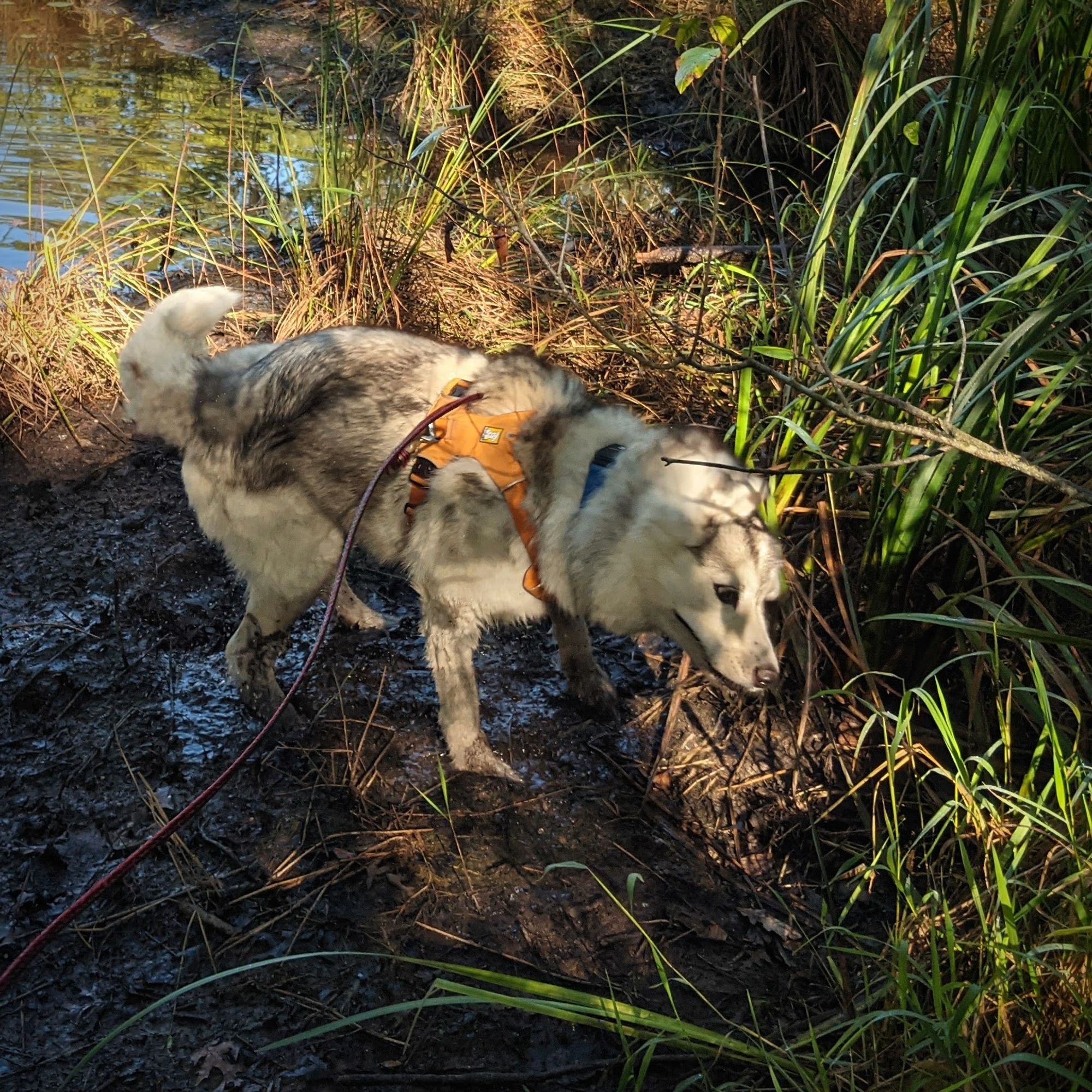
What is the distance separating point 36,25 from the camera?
10.6 metres

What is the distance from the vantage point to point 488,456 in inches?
125

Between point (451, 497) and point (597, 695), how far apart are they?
94 centimetres

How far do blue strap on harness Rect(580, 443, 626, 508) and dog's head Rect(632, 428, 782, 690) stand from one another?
14 cm

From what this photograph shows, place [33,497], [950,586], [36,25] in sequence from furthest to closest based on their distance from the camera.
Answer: [36,25] < [33,497] < [950,586]

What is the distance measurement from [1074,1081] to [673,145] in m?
7.89

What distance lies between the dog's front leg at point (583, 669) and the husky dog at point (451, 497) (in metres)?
0.29

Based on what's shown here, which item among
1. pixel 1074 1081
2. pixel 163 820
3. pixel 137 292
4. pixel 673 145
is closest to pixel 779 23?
pixel 673 145

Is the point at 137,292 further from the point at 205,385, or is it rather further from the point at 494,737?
the point at 494,737

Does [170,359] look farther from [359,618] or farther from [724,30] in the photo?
[724,30]

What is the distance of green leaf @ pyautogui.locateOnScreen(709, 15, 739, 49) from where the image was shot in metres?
2.87

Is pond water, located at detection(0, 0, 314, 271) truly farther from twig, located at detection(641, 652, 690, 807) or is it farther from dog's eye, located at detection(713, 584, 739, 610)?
dog's eye, located at detection(713, 584, 739, 610)

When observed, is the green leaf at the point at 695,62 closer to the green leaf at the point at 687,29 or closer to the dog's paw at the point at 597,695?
the green leaf at the point at 687,29

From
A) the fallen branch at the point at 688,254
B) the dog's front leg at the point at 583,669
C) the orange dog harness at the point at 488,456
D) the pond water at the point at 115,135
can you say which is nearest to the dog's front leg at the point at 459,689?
the orange dog harness at the point at 488,456

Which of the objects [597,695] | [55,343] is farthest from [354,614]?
[55,343]
